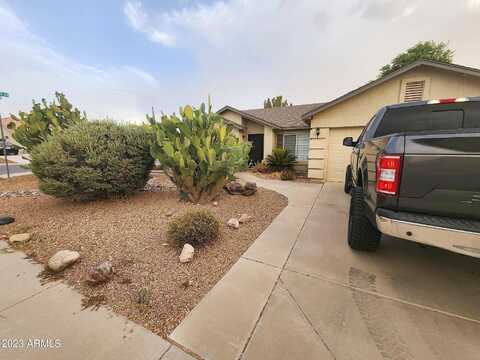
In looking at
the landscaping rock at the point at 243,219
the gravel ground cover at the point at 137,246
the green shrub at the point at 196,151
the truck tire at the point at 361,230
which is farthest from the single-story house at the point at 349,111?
the truck tire at the point at 361,230

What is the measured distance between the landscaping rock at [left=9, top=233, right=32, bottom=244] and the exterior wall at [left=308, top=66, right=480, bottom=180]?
897 centimetres

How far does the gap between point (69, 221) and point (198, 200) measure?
256 centimetres

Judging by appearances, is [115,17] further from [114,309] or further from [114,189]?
[114,309]

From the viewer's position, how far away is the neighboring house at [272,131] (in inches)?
413

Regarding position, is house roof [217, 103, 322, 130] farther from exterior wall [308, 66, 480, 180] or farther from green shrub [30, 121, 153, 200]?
green shrub [30, 121, 153, 200]

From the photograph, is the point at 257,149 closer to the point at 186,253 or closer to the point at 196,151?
the point at 196,151

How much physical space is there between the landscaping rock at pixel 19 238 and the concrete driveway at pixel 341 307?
3344mm

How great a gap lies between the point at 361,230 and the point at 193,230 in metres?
2.36

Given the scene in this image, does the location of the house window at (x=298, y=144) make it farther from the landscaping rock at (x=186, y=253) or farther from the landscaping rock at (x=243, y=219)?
the landscaping rock at (x=186, y=253)

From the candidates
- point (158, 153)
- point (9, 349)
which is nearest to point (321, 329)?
point (9, 349)

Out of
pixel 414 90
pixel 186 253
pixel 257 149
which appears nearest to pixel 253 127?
pixel 257 149

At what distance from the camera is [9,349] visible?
4.67ft

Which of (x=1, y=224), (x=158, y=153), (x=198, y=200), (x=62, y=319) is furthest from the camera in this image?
(x=198, y=200)

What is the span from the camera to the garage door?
805cm
